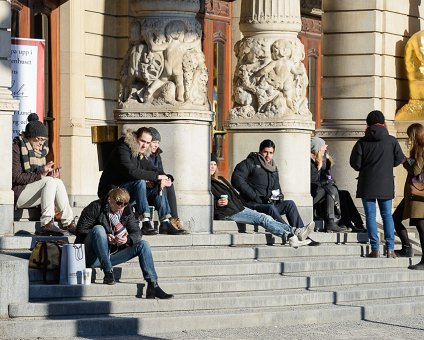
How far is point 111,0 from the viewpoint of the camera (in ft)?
91.1

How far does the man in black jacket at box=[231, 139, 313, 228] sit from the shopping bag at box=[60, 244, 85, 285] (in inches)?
208

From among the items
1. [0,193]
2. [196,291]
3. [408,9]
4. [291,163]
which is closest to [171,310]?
[196,291]

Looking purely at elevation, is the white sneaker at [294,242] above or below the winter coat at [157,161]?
below

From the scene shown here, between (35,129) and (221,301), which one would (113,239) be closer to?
(221,301)

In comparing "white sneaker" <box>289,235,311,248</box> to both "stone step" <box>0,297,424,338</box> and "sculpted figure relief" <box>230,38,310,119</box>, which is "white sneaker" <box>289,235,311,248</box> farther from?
"sculpted figure relief" <box>230,38,310,119</box>

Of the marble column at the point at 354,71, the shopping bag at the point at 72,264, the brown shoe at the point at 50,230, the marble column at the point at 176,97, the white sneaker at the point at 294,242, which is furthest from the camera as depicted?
the marble column at the point at 354,71

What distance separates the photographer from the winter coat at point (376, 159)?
22.1 m

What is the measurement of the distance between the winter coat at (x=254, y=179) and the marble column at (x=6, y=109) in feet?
11.9

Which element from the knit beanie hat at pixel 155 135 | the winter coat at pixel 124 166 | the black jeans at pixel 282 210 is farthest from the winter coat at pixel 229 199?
the winter coat at pixel 124 166

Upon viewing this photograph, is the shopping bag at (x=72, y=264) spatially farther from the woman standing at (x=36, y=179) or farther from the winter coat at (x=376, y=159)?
the winter coat at (x=376, y=159)

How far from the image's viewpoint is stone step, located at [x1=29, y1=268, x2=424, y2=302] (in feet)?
55.8

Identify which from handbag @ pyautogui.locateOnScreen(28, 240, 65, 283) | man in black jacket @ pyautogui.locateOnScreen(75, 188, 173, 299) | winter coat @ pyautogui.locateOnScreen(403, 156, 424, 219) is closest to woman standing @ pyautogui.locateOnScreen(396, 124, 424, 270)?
winter coat @ pyautogui.locateOnScreen(403, 156, 424, 219)

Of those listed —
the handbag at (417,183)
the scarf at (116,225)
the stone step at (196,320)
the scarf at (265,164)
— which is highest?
the scarf at (265,164)

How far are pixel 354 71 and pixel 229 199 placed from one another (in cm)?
669
